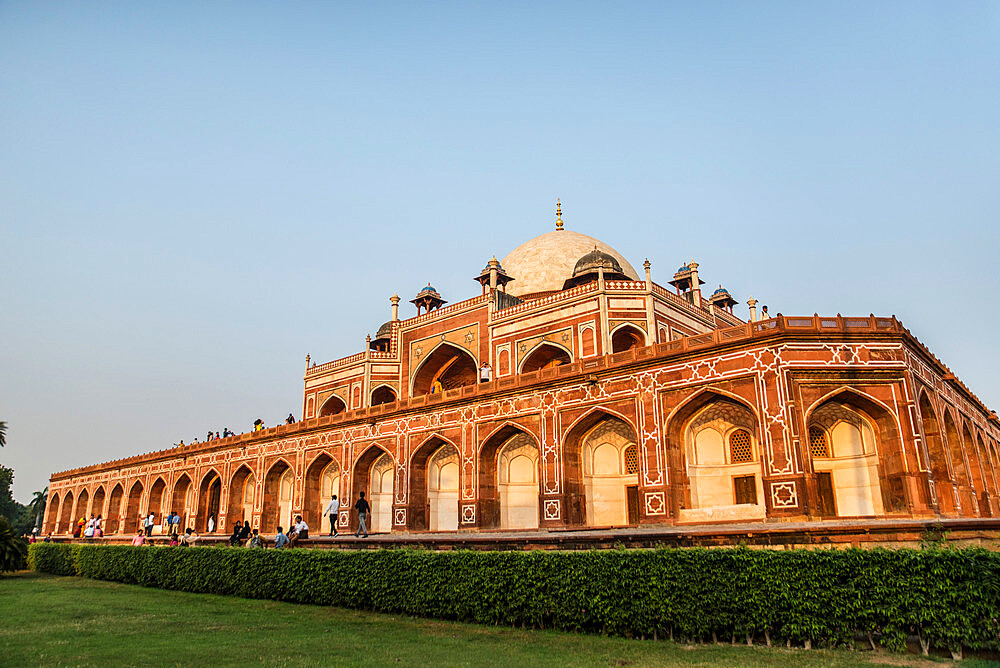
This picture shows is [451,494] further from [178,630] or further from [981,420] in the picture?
[981,420]

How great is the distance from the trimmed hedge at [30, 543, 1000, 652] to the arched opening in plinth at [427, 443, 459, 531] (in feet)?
40.9

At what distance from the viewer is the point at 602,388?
21.8m

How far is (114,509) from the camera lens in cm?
4356

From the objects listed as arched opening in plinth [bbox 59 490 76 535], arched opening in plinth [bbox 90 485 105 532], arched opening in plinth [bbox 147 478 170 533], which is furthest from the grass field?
arched opening in plinth [bbox 59 490 76 535]

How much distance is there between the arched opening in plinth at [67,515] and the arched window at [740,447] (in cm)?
4483

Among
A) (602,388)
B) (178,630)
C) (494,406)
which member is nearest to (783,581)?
(178,630)

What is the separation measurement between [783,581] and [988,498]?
21300mm

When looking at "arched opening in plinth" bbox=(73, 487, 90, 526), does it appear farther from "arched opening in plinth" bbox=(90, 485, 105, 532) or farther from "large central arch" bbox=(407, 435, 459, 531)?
"large central arch" bbox=(407, 435, 459, 531)

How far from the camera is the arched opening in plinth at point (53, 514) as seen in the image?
163ft

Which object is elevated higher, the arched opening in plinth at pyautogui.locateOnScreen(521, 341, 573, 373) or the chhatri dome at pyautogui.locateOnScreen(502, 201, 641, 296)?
the chhatri dome at pyautogui.locateOnScreen(502, 201, 641, 296)

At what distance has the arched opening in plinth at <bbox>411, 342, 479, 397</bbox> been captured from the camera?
111ft

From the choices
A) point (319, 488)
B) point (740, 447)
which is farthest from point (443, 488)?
point (740, 447)

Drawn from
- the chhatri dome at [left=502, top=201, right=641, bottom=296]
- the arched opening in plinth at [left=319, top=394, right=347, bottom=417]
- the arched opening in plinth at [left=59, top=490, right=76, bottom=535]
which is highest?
the chhatri dome at [left=502, top=201, right=641, bottom=296]

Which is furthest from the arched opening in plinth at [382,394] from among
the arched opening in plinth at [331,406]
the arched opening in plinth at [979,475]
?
the arched opening in plinth at [979,475]
